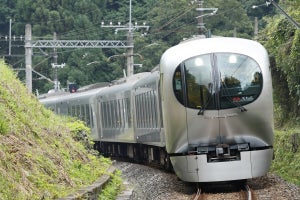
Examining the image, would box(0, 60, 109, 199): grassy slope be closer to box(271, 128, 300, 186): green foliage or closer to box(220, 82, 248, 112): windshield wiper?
box(220, 82, 248, 112): windshield wiper

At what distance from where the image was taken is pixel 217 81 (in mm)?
14555

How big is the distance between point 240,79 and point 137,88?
27.5ft

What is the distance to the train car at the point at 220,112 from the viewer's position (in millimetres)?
14430

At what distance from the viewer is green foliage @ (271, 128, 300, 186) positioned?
1994 cm

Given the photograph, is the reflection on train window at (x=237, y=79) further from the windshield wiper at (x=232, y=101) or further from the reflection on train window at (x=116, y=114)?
the reflection on train window at (x=116, y=114)

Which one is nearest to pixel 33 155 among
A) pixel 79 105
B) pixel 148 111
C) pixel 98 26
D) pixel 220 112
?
pixel 220 112

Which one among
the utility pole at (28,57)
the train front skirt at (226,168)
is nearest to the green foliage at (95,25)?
the utility pole at (28,57)

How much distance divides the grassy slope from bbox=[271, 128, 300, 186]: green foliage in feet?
19.2

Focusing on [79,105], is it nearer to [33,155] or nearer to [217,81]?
[217,81]

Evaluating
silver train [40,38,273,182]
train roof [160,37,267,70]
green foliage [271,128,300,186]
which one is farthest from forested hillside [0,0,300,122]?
silver train [40,38,273,182]

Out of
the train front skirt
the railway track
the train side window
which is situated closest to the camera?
the railway track

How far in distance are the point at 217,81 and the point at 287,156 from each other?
27.4 feet

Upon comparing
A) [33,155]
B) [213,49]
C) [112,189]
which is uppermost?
[213,49]

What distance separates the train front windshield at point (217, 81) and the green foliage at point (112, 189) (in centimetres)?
186
